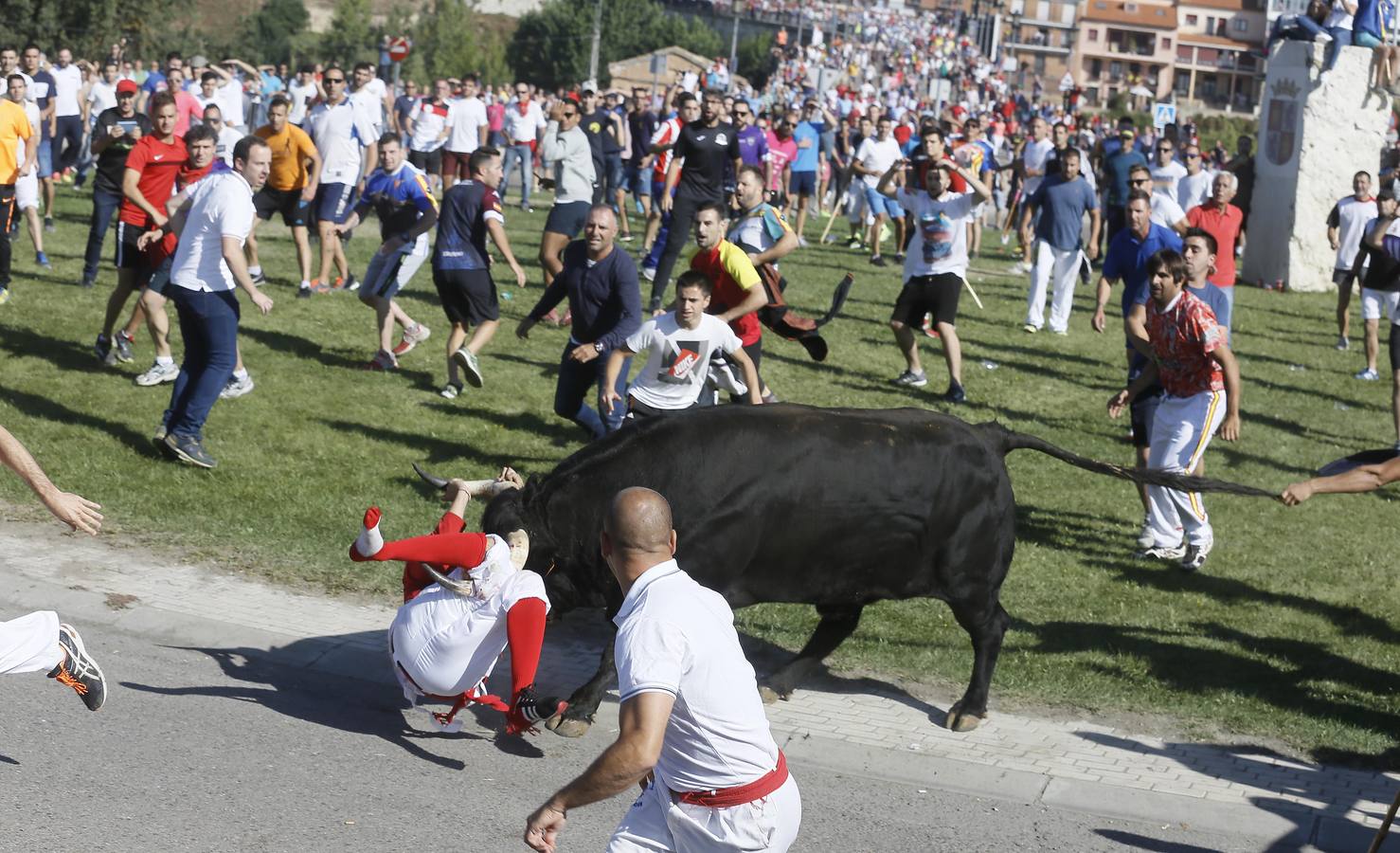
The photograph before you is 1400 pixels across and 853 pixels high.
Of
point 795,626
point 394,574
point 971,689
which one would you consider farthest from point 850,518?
point 394,574

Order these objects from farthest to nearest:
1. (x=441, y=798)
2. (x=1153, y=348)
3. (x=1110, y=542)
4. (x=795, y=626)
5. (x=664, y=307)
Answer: (x=664, y=307) → (x=1110, y=542) → (x=1153, y=348) → (x=795, y=626) → (x=441, y=798)

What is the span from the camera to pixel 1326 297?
72.8 feet

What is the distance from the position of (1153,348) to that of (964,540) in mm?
2938

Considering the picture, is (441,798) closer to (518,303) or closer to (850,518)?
(850,518)

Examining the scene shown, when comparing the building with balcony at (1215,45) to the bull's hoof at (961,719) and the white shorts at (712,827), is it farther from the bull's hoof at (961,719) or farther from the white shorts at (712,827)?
the white shorts at (712,827)

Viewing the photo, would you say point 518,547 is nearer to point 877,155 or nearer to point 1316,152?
point 877,155

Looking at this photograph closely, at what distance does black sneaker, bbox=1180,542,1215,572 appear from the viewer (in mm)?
9344

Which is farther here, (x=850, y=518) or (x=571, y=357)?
(x=571, y=357)

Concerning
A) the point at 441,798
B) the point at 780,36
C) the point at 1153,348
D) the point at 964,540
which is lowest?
the point at 441,798

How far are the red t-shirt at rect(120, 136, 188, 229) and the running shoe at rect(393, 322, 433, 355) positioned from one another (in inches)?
86.9

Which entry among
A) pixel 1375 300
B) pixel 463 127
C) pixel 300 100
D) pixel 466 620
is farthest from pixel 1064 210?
pixel 300 100

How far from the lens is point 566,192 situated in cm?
1593

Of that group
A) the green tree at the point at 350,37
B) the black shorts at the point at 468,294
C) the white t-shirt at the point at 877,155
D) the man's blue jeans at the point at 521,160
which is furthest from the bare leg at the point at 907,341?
the green tree at the point at 350,37

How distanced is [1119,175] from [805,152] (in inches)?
217
